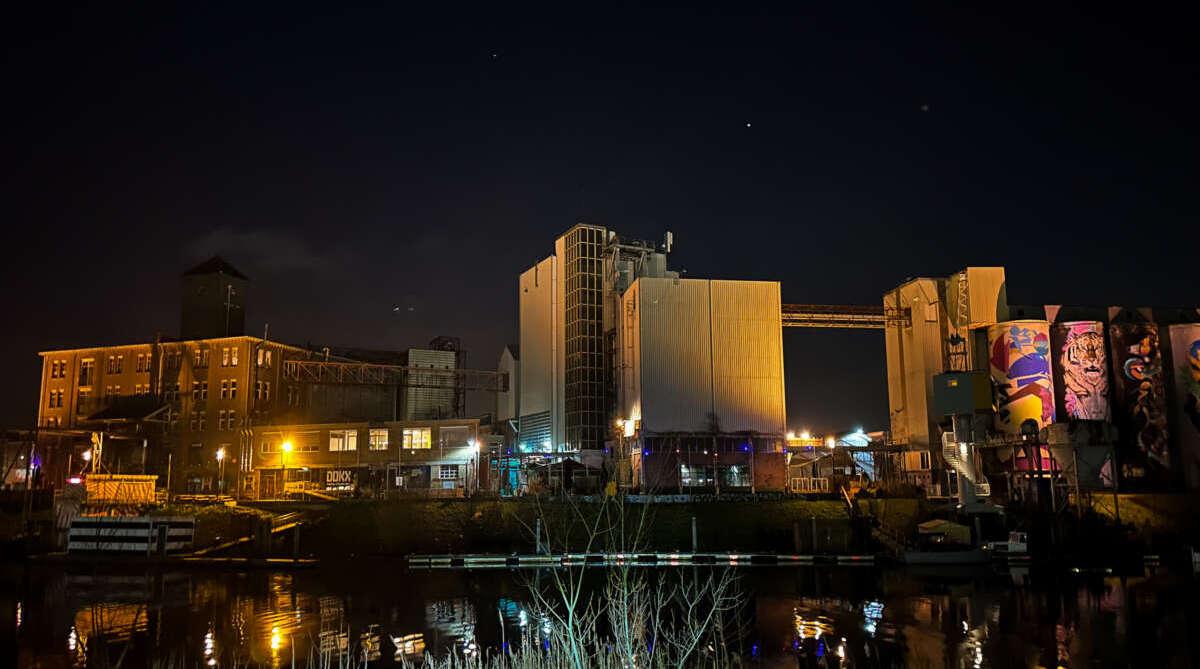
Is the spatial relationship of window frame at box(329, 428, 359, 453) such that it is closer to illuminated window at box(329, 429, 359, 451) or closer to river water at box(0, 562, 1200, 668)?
illuminated window at box(329, 429, 359, 451)

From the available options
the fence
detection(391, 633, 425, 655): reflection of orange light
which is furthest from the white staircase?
the fence

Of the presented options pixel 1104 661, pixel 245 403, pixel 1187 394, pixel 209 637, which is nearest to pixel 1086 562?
pixel 1187 394

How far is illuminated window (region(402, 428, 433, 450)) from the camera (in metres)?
65.2

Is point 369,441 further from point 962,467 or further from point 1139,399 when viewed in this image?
point 1139,399

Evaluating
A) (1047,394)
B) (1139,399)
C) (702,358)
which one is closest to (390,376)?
(702,358)

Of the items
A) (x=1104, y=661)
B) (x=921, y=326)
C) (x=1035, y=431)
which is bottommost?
(x=1104, y=661)

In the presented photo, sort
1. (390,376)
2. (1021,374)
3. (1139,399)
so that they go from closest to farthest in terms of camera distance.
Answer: (1021,374), (1139,399), (390,376)

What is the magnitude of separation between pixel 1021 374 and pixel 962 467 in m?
9.31

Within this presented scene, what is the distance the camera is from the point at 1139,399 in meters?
57.9

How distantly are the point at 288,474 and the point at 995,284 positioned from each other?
181 feet

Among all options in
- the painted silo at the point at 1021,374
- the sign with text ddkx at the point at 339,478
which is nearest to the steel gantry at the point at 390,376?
the sign with text ddkx at the point at 339,478

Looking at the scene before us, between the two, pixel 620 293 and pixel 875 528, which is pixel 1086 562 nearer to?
pixel 875 528

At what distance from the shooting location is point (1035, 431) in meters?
51.8

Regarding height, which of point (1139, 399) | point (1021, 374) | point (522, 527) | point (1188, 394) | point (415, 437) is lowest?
point (522, 527)
